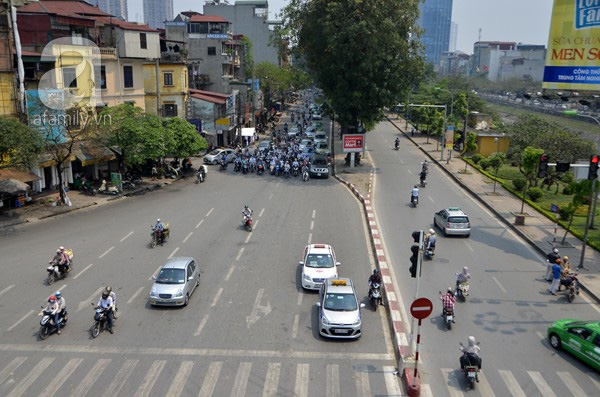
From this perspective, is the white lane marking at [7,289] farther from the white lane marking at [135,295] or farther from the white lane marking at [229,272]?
the white lane marking at [229,272]

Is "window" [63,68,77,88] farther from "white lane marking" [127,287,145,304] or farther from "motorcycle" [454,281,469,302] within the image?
"motorcycle" [454,281,469,302]

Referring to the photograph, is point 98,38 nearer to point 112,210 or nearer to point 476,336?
point 112,210

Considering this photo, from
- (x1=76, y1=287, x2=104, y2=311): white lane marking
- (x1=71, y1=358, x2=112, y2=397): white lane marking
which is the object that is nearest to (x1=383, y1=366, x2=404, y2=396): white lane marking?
(x1=71, y1=358, x2=112, y2=397): white lane marking

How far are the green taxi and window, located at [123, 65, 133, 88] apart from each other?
128 feet

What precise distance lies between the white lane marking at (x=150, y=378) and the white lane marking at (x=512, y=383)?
31.7 feet

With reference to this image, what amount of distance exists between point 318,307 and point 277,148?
41.1 m

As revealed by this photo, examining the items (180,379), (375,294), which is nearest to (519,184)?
(375,294)

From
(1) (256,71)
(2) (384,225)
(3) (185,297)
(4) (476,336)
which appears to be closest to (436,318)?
(4) (476,336)

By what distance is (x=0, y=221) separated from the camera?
98.5 feet

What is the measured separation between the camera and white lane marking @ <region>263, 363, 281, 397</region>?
46.1 ft

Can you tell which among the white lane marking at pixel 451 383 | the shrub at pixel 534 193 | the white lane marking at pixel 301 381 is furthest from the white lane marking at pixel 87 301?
the shrub at pixel 534 193

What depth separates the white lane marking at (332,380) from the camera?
46.2ft

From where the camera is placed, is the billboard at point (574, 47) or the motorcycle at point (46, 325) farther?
the billboard at point (574, 47)

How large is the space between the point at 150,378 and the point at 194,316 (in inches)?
166
